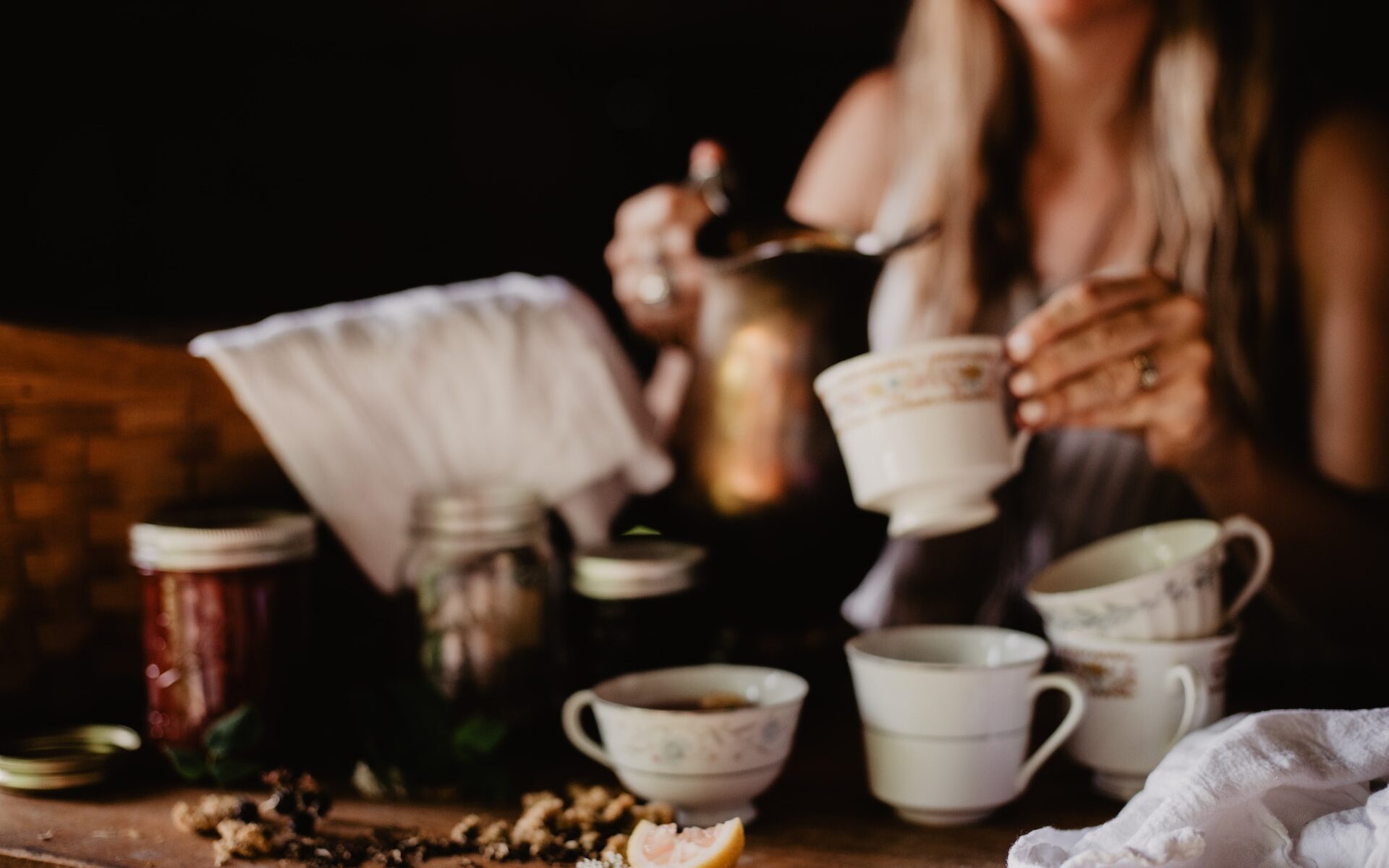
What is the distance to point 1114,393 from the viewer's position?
2.86 feet

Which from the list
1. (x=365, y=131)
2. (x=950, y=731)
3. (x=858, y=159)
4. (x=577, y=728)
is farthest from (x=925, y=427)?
(x=365, y=131)

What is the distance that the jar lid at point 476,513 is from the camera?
2.73ft

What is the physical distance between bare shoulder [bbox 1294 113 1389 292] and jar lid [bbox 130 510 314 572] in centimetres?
102

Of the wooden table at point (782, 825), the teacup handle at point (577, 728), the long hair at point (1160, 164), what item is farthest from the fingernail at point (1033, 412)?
the long hair at point (1160, 164)

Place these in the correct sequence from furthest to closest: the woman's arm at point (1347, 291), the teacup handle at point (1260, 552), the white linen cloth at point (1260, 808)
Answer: the woman's arm at point (1347, 291) < the teacup handle at point (1260, 552) < the white linen cloth at point (1260, 808)

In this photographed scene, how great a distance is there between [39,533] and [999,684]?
2.18ft

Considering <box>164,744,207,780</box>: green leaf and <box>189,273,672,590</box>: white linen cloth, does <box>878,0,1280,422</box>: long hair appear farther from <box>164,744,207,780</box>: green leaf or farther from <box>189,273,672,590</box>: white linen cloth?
<box>164,744,207,780</box>: green leaf

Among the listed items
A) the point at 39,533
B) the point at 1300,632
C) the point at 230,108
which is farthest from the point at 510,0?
the point at 1300,632

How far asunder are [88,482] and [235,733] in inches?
9.3

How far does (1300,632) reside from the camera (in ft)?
4.00

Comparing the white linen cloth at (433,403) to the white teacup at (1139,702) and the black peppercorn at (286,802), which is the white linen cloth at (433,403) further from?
the white teacup at (1139,702)

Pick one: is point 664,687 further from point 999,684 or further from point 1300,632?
point 1300,632

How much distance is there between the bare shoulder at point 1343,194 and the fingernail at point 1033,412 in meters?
0.57

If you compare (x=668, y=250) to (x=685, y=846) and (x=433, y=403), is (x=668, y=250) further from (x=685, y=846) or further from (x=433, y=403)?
(x=685, y=846)
